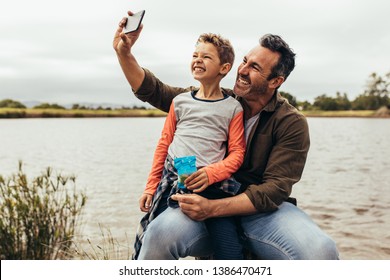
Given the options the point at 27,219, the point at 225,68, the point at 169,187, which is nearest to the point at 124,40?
the point at 225,68

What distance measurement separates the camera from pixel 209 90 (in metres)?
3.04

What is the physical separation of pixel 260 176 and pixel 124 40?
1.15 m

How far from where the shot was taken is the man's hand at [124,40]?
2.98m

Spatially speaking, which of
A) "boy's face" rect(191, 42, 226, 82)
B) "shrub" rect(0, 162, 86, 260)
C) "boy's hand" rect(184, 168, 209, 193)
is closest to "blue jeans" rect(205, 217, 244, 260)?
"boy's hand" rect(184, 168, 209, 193)

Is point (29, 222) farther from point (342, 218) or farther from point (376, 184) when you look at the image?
point (376, 184)

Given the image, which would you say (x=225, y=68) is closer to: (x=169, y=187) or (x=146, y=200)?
(x=169, y=187)

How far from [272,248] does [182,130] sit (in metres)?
0.85

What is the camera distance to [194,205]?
2.70 m

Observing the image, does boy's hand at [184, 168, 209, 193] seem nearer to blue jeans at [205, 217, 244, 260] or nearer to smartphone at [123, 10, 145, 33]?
blue jeans at [205, 217, 244, 260]

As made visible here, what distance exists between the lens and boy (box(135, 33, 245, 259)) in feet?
9.20

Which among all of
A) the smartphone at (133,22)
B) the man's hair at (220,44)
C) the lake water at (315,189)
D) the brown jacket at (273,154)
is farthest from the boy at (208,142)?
the lake water at (315,189)

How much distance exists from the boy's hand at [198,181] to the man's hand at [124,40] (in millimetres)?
881

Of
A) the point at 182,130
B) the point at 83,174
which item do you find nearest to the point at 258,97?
the point at 182,130

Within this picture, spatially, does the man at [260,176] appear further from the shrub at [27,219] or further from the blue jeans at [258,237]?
the shrub at [27,219]
